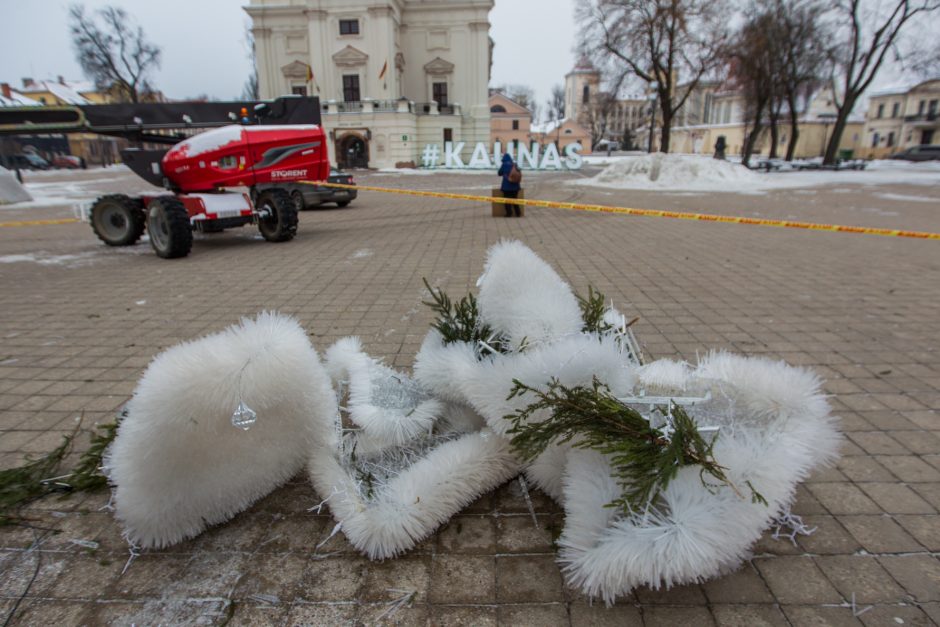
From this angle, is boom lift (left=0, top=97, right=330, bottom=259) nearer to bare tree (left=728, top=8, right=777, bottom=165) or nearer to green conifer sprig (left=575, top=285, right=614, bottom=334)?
green conifer sprig (left=575, top=285, right=614, bottom=334)

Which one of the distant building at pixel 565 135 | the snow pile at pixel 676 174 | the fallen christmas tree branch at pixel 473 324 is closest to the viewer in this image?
the fallen christmas tree branch at pixel 473 324

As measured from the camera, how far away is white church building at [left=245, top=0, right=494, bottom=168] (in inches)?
1663

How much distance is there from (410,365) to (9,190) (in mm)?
22694

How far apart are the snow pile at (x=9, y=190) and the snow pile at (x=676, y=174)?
75.9ft

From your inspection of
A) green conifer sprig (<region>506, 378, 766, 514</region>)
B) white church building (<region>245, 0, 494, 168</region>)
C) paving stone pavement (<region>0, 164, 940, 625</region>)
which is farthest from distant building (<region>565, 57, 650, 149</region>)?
green conifer sprig (<region>506, 378, 766, 514</region>)

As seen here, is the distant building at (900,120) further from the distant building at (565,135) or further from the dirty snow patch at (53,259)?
the dirty snow patch at (53,259)

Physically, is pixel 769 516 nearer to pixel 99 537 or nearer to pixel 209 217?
pixel 99 537

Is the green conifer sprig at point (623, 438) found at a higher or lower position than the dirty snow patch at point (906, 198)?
higher

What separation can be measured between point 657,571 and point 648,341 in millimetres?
3178

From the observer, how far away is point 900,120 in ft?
227

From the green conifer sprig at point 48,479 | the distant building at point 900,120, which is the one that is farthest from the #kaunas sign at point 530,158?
the distant building at point 900,120

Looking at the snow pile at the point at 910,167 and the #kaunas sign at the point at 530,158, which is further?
the #kaunas sign at the point at 530,158

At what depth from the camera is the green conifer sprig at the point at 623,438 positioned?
191cm

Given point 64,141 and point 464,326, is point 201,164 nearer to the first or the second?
point 464,326
